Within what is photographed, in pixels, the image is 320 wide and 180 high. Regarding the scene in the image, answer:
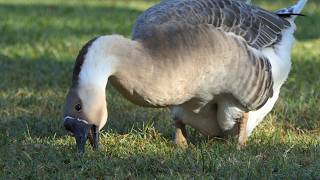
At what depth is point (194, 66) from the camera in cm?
546

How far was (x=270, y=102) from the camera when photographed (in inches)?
257

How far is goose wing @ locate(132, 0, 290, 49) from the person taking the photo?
5.70 meters

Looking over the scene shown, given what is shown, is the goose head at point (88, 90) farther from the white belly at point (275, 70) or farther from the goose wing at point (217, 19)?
the white belly at point (275, 70)

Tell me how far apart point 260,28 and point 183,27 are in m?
1.05

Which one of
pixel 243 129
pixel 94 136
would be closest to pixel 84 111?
pixel 94 136

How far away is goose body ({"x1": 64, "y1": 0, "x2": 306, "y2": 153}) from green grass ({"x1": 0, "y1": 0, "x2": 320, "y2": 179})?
12.5 inches

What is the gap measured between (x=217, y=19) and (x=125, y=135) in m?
1.29

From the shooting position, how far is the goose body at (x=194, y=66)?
16.6 ft

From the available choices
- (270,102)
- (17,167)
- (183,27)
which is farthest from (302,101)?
(17,167)

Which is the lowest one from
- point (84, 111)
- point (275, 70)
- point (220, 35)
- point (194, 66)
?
point (275, 70)

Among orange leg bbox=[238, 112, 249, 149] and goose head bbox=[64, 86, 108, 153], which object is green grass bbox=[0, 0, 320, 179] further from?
goose head bbox=[64, 86, 108, 153]

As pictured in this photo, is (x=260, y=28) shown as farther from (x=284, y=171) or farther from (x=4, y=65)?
(x=4, y=65)

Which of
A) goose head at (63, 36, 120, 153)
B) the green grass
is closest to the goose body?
goose head at (63, 36, 120, 153)

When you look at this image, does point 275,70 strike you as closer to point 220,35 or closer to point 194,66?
point 220,35
